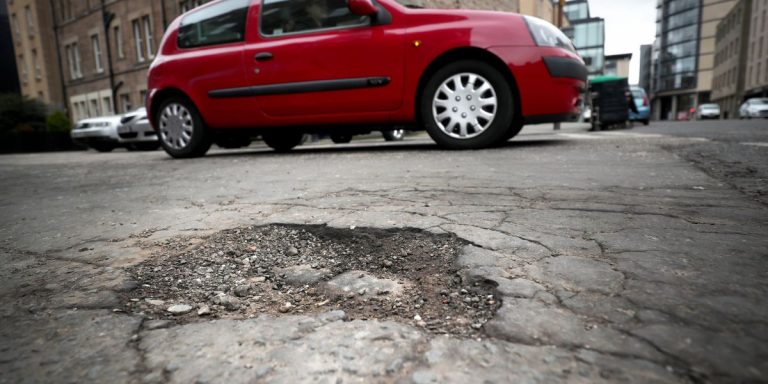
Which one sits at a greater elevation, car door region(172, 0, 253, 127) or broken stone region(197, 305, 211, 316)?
car door region(172, 0, 253, 127)

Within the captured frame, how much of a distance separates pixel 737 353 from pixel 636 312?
0.18 meters

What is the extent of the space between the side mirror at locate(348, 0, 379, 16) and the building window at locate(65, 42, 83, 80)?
2780cm

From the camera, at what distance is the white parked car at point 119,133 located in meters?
9.97

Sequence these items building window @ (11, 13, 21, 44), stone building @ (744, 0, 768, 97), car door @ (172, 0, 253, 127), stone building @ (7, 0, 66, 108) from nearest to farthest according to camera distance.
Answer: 1. car door @ (172, 0, 253, 127)
2. stone building @ (7, 0, 66, 108)
3. building window @ (11, 13, 21, 44)
4. stone building @ (744, 0, 768, 97)

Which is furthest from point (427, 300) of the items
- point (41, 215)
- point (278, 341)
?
point (41, 215)

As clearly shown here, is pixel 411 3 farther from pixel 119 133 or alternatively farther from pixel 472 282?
pixel 119 133

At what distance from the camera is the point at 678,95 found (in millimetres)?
70938

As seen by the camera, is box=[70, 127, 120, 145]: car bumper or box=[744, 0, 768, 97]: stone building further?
box=[744, 0, 768, 97]: stone building

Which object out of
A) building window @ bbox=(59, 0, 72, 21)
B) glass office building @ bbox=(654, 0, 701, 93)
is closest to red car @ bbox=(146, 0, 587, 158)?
building window @ bbox=(59, 0, 72, 21)

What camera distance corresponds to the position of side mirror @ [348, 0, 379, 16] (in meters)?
4.10

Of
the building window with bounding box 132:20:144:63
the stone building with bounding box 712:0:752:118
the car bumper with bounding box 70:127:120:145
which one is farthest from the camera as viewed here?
the stone building with bounding box 712:0:752:118

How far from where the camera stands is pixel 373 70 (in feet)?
14.0

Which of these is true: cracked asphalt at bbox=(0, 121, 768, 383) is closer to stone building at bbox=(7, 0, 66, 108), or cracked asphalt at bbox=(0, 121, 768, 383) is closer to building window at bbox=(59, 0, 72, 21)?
building window at bbox=(59, 0, 72, 21)

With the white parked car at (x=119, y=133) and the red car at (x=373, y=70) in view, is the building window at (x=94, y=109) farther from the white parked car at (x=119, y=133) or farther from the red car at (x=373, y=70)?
the red car at (x=373, y=70)
